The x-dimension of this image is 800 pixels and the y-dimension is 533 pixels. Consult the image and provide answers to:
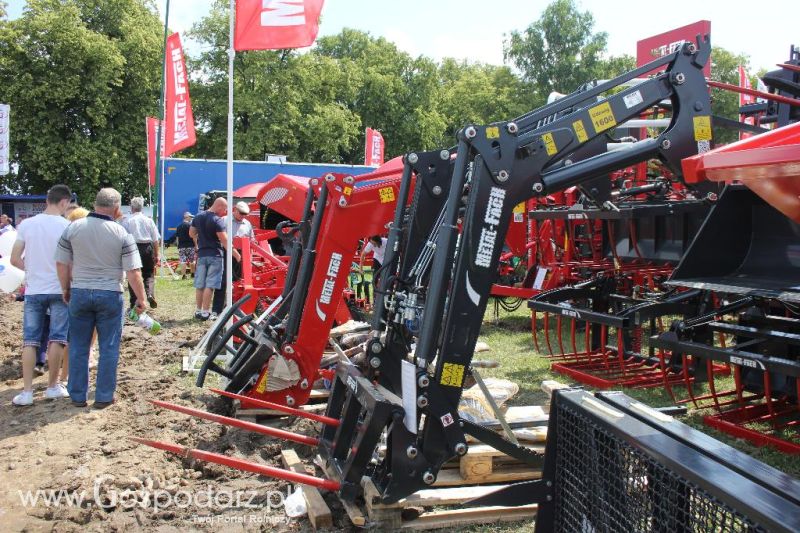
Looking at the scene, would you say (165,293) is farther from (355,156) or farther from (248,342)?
(355,156)

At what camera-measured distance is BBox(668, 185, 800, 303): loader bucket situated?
4109 millimetres

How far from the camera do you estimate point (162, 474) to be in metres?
4.39

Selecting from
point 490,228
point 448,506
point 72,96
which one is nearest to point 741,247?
point 490,228

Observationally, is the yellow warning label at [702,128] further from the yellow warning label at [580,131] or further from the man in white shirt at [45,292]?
the man in white shirt at [45,292]

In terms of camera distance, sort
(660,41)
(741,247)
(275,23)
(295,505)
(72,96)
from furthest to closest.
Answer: (72,96) → (660,41) → (275,23) → (741,247) → (295,505)

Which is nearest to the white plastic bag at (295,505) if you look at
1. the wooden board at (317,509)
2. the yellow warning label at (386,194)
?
the wooden board at (317,509)

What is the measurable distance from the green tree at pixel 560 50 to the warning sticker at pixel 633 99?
3877cm

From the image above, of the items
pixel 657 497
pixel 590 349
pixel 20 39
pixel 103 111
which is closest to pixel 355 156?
pixel 103 111

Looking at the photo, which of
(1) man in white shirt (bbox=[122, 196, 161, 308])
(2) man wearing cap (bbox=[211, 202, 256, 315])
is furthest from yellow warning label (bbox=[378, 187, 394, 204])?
(1) man in white shirt (bbox=[122, 196, 161, 308])

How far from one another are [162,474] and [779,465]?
13.7 ft

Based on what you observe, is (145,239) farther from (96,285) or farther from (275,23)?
(96,285)

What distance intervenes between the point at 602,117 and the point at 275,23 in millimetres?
4711

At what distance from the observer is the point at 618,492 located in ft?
6.74

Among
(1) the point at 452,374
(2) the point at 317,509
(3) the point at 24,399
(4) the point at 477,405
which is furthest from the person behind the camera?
(3) the point at 24,399
